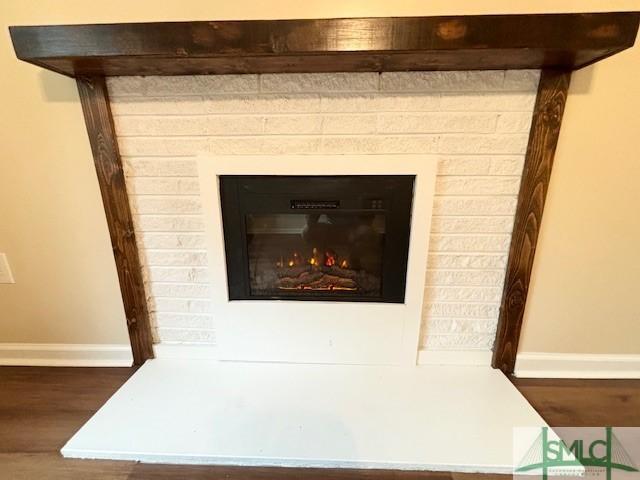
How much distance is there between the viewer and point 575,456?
102cm

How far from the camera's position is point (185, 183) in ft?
4.09

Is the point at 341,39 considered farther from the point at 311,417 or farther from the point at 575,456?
the point at 575,456

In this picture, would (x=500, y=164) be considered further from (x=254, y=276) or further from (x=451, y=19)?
(x=254, y=276)

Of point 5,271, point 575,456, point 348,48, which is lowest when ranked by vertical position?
point 575,456

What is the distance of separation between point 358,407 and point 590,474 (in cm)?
73

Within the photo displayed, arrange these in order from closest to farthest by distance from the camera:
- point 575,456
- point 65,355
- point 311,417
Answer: point 575,456 → point 311,417 → point 65,355

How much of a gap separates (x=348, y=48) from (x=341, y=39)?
3 cm

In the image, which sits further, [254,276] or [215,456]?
[254,276]

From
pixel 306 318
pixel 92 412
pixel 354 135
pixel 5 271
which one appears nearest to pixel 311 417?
pixel 306 318

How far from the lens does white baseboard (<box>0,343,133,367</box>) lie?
1457 millimetres

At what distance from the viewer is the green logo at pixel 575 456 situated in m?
0.99

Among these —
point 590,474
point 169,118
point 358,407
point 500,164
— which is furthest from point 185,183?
point 590,474

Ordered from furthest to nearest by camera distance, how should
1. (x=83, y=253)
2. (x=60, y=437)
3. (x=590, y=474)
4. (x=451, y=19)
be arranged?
1. (x=83, y=253)
2. (x=60, y=437)
3. (x=590, y=474)
4. (x=451, y=19)

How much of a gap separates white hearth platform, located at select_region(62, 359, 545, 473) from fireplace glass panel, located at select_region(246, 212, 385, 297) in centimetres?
35
